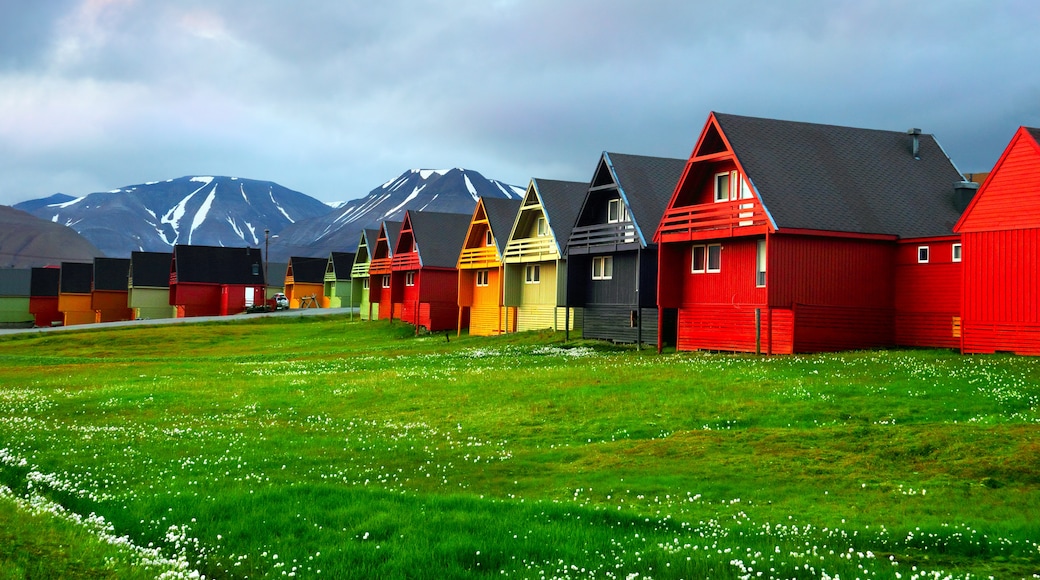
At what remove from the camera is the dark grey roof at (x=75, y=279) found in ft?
443

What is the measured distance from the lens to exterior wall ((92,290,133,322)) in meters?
130

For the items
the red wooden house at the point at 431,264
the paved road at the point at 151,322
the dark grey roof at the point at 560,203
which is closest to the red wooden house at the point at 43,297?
the paved road at the point at 151,322

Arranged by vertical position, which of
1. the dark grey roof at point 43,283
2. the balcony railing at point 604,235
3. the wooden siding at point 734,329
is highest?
the balcony railing at point 604,235

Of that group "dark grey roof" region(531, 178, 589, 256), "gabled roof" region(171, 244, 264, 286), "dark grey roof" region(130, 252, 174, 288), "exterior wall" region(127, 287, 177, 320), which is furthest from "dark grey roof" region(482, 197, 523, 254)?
"exterior wall" region(127, 287, 177, 320)

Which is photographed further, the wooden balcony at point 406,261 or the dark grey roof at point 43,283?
the dark grey roof at point 43,283

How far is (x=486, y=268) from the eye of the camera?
67875mm

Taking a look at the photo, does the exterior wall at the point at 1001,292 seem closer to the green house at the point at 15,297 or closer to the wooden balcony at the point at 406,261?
the wooden balcony at the point at 406,261

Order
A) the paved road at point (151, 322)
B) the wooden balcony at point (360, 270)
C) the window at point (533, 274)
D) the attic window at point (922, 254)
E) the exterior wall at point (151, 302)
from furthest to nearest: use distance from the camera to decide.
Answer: the exterior wall at point (151, 302), the wooden balcony at point (360, 270), the paved road at point (151, 322), the window at point (533, 274), the attic window at point (922, 254)

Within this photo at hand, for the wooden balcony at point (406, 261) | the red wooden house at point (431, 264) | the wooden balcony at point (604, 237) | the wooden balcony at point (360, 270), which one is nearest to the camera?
the wooden balcony at point (604, 237)

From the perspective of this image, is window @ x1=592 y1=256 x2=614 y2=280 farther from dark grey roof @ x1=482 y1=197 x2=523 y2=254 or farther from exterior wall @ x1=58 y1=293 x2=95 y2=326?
exterior wall @ x1=58 y1=293 x2=95 y2=326

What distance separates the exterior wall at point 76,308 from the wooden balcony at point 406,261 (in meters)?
73.9

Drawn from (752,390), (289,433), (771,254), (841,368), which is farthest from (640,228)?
(289,433)

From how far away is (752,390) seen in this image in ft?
84.3

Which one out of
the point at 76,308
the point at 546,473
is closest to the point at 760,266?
the point at 546,473
